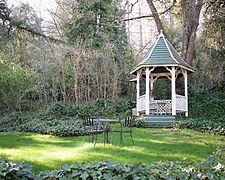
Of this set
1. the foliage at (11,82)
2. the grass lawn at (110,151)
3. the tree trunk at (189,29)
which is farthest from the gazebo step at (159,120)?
the foliage at (11,82)

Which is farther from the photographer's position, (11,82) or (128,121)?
(11,82)

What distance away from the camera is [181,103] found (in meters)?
15.3

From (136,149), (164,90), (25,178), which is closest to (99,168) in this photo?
(25,178)

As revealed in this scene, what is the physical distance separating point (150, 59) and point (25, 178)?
1240cm

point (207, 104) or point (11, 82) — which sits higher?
point (11, 82)

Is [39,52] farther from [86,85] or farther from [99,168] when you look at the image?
[99,168]

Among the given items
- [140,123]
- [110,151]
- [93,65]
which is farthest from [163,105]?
[110,151]

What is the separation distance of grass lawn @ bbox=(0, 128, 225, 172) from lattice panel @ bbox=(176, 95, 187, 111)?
209 inches

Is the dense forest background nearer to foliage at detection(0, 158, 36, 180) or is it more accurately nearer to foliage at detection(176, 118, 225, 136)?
foliage at detection(176, 118, 225, 136)

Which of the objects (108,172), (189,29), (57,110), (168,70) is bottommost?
(108,172)

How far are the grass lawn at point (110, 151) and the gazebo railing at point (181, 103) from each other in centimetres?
530

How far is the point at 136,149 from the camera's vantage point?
777 centimetres

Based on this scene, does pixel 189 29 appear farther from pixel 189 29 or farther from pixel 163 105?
pixel 163 105

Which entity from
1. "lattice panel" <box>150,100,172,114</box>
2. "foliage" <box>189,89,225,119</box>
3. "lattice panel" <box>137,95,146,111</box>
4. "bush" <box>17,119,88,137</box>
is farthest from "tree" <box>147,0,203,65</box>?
"bush" <box>17,119,88,137</box>
